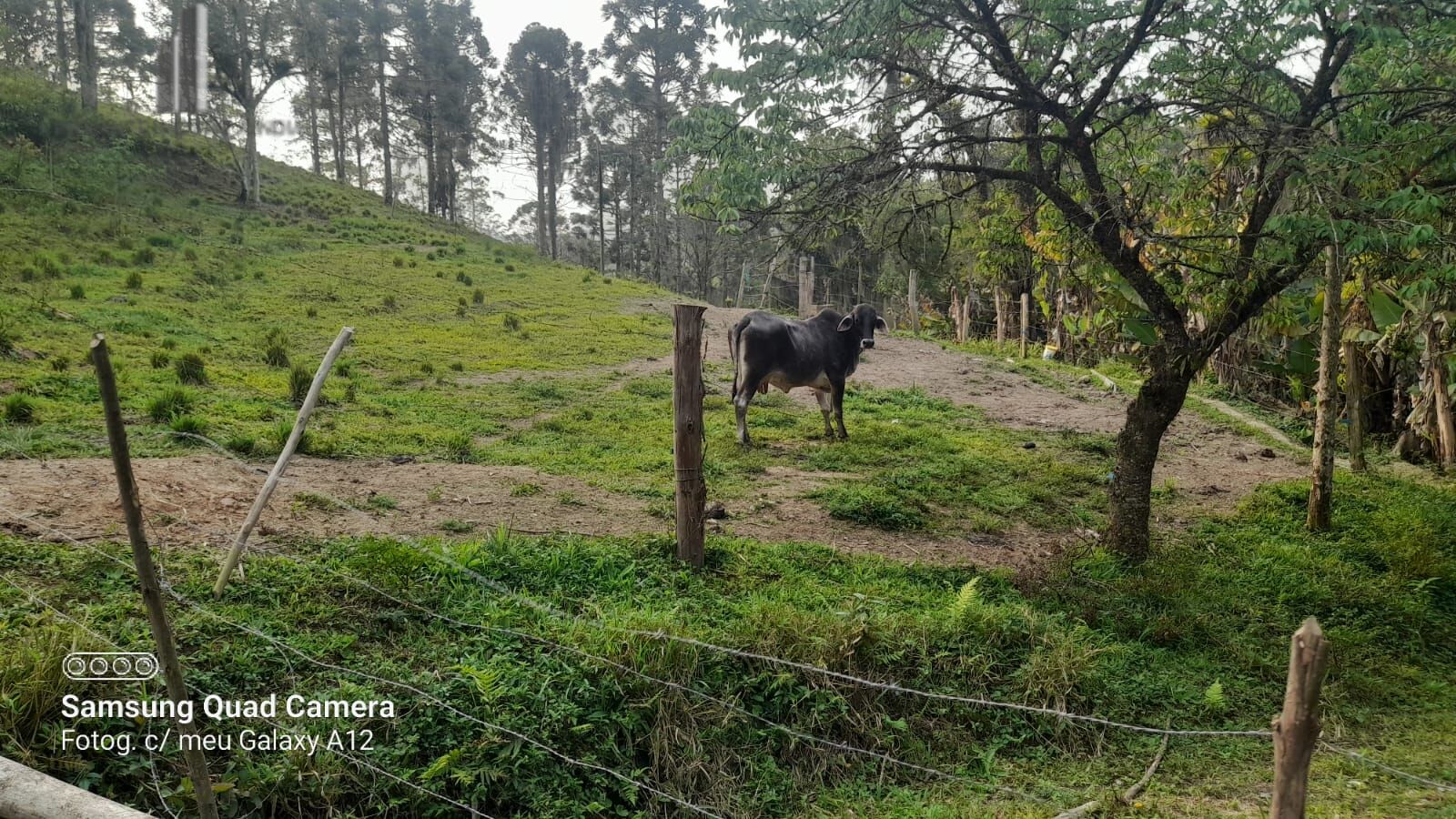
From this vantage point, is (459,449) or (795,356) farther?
(795,356)

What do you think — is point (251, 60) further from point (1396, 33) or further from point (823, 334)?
point (1396, 33)

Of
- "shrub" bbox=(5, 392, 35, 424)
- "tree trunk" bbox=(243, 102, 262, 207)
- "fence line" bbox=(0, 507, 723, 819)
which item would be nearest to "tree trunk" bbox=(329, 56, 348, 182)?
"tree trunk" bbox=(243, 102, 262, 207)

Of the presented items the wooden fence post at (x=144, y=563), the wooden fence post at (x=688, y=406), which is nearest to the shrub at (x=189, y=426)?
the wooden fence post at (x=688, y=406)

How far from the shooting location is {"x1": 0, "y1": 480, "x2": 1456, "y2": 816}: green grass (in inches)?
144

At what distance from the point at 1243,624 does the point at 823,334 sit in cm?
623

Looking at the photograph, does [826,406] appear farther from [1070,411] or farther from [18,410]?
[18,410]

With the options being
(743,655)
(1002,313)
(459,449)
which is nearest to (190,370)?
(459,449)

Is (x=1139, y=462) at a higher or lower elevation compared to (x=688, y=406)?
lower

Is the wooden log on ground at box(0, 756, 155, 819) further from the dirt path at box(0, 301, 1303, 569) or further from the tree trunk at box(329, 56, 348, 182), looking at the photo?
the tree trunk at box(329, 56, 348, 182)

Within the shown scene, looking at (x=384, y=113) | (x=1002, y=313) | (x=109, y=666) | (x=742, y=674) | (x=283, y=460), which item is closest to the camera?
(x=109, y=666)

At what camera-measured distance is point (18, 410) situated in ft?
23.4

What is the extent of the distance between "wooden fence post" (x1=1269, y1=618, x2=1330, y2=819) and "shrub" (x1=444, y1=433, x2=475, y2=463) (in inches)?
287

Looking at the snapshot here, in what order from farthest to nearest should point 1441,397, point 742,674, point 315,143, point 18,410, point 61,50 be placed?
point 315,143 → point 61,50 → point 1441,397 → point 18,410 → point 742,674

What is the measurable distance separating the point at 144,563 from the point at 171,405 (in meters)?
7.10
